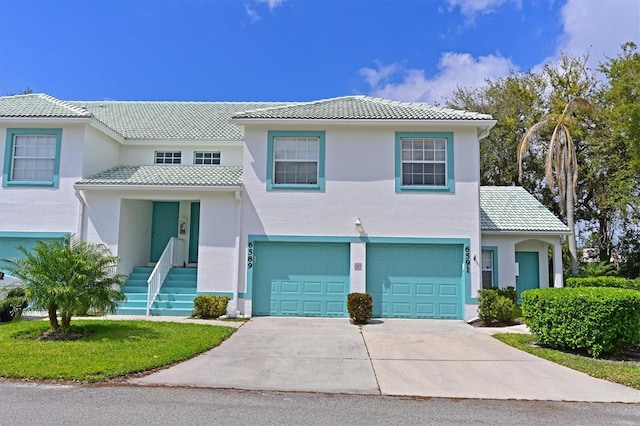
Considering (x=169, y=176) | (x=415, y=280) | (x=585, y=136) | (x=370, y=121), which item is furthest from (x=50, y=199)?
(x=585, y=136)

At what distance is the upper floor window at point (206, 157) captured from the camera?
16.8m

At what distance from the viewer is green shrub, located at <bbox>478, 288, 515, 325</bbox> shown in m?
12.6

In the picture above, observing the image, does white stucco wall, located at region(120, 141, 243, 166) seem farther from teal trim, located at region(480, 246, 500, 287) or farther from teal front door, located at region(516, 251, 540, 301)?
teal front door, located at region(516, 251, 540, 301)

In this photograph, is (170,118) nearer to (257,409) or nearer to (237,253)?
(237,253)

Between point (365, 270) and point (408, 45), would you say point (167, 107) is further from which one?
point (365, 270)

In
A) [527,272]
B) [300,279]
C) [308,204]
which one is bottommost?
[300,279]

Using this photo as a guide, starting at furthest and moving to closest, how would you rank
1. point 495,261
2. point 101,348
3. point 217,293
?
point 495,261 < point 217,293 < point 101,348

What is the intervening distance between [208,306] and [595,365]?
9.43m

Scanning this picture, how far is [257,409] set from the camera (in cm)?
557

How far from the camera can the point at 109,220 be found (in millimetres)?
13938

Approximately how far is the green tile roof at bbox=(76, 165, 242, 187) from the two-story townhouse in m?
0.09

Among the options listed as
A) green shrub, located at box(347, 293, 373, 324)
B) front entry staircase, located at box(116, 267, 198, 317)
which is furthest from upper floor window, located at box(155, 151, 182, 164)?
green shrub, located at box(347, 293, 373, 324)

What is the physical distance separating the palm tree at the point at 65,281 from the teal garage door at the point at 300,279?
4.83m

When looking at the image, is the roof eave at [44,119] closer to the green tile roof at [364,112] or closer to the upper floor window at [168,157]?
the upper floor window at [168,157]
